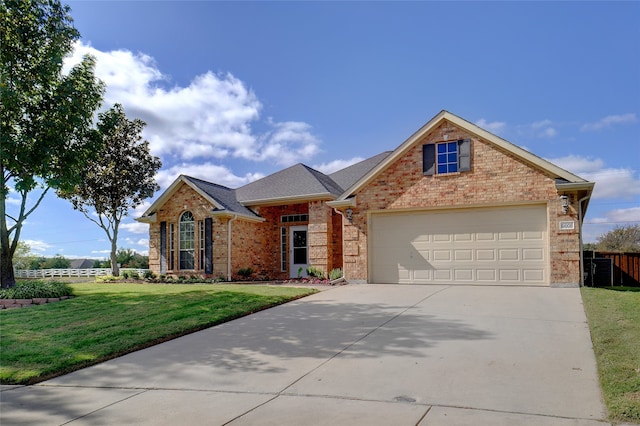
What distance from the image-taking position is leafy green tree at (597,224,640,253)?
33.5 meters

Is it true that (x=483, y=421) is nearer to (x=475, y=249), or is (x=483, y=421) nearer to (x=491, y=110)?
(x=475, y=249)

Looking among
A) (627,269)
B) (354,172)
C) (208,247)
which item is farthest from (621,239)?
(208,247)

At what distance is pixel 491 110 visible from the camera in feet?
44.0

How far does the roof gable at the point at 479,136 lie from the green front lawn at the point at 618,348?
12.5ft

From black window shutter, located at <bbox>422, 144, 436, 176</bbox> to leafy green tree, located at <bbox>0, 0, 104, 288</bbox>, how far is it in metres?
11.5

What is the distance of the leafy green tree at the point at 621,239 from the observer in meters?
33.5

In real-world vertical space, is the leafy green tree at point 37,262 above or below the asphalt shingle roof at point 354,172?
below

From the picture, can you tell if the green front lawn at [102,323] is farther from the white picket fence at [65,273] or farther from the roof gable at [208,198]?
the white picket fence at [65,273]

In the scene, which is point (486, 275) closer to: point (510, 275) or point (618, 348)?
point (510, 275)

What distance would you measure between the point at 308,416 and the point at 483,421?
5.17ft

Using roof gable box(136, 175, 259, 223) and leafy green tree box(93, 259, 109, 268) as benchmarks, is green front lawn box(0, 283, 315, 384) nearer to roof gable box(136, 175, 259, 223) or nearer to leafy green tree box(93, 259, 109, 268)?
roof gable box(136, 175, 259, 223)

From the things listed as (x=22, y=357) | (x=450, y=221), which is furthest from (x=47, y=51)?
(x=450, y=221)

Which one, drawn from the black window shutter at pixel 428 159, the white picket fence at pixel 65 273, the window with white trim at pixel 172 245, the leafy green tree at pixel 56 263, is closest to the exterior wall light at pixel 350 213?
the black window shutter at pixel 428 159

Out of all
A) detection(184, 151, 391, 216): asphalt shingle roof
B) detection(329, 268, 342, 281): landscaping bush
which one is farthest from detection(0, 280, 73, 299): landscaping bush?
detection(329, 268, 342, 281): landscaping bush
